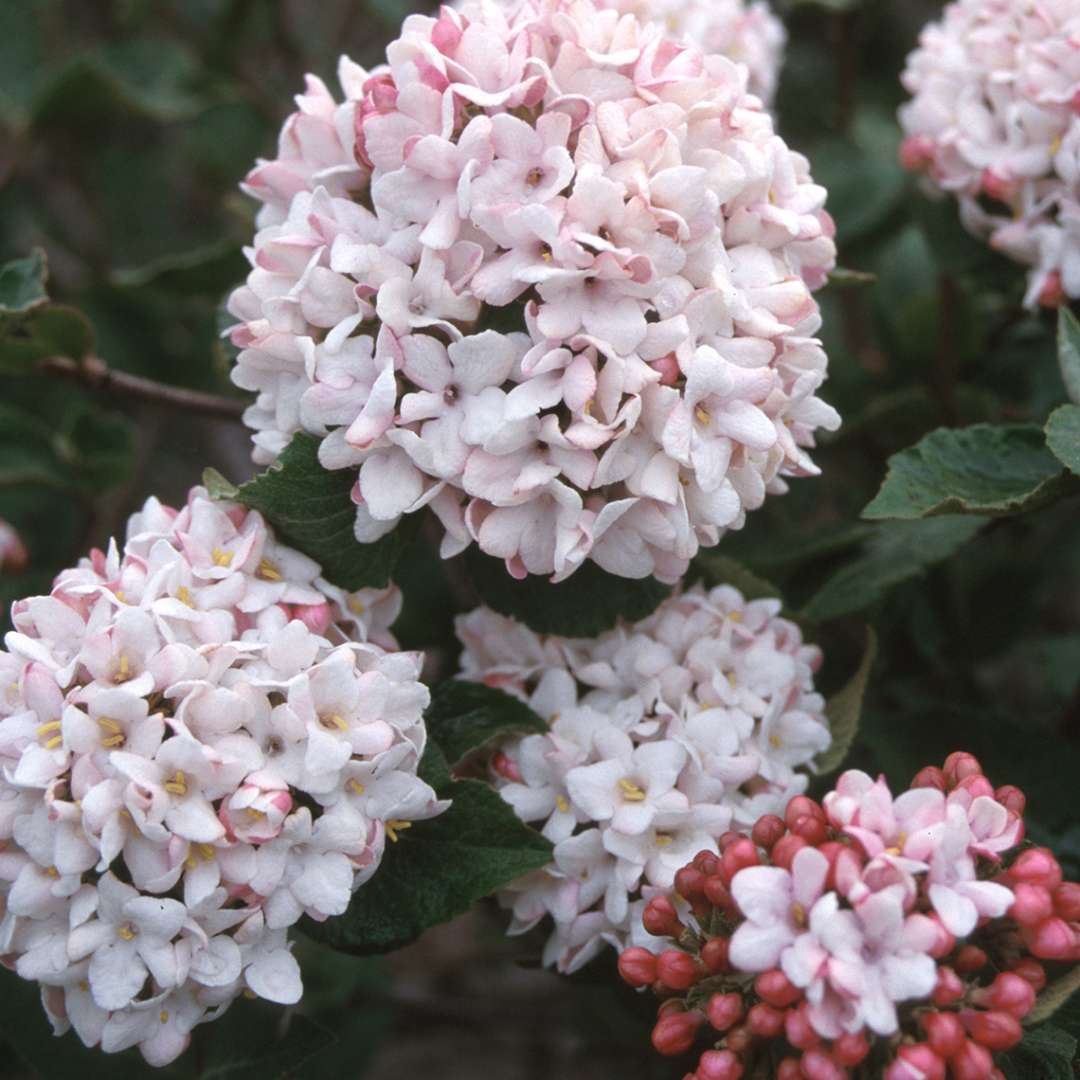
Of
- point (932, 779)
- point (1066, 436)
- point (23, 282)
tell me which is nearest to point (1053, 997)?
point (932, 779)

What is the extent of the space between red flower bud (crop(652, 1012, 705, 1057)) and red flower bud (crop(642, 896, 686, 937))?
0.06 metres

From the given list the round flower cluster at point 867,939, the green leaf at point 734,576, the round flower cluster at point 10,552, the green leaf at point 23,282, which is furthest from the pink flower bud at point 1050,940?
the round flower cluster at point 10,552

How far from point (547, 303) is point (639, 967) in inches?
19.5

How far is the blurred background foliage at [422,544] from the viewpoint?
1.41 meters

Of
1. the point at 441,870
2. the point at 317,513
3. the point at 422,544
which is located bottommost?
the point at 422,544

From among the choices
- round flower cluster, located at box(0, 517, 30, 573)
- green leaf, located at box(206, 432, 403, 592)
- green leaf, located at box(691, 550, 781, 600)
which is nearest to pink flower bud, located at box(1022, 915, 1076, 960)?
green leaf, located at box(691, 550, 781, 600)

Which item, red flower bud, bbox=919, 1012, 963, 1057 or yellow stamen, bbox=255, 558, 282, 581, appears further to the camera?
yellow stamen, bbox=255, 558, 282, 581

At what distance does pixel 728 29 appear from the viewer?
1.57 m

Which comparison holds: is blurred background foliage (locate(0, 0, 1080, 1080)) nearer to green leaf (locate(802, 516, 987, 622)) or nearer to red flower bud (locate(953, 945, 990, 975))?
green leaf (locate(802, 516, 987, 622))

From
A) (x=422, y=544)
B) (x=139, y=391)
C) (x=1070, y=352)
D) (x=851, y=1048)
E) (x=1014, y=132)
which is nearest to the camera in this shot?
(x=851, y=1048)

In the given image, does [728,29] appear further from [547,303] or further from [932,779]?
[932,779]

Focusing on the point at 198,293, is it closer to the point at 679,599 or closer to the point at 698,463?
the point at 679,599

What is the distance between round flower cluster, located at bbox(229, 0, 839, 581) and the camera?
98 centimetres

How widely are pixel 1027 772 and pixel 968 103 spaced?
684mm
